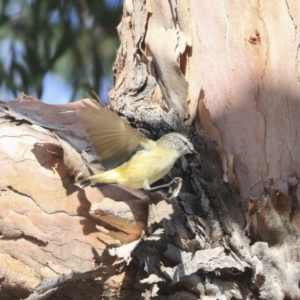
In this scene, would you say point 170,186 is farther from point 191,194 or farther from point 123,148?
point 123,148

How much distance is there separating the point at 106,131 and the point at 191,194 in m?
0.22

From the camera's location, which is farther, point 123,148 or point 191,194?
point 123,148

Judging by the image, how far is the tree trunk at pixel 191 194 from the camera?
1.10m

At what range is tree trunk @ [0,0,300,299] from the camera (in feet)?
3.59

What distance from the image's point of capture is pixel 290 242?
1104mm

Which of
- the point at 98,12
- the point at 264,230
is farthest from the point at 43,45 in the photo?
the point at 264,230

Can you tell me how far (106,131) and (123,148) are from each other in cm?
10

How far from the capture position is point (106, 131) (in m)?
1.25

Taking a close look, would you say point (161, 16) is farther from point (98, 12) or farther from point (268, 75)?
point (98, 12)

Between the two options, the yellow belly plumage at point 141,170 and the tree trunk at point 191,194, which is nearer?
the tree trunk at point 191,194

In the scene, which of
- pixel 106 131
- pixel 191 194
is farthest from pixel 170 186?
pixel 106 131

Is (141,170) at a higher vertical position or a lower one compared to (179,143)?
lower

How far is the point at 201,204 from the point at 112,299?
0.79ft

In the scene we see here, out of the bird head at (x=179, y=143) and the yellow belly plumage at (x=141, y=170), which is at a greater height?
the bird head at (x=179, y=143)
